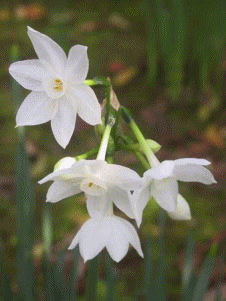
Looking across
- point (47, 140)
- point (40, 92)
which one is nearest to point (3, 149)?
point (47, 140)

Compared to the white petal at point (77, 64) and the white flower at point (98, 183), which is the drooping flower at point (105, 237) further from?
the white petal at point (77, 64)

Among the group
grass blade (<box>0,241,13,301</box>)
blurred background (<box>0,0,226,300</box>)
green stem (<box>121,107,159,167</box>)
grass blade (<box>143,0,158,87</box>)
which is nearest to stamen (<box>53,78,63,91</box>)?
green stem (<box>121,107,159,167</box>)

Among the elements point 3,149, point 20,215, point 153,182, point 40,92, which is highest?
point 40,92

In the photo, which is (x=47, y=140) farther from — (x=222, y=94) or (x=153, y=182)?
(x=153, y=182)

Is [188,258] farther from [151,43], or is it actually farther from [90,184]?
→ [151,43]

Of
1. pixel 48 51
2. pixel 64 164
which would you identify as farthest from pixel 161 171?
pixel 48 51
